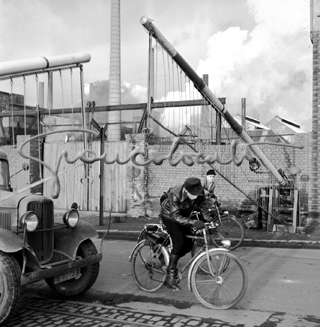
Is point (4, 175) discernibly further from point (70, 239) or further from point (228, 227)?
point (228, 227)

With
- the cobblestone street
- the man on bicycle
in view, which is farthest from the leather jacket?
Result: the cobblestone street

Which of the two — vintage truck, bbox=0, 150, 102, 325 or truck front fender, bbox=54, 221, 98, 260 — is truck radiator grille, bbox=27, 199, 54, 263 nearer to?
vintage truck, bbox=0, 150, 102, 325

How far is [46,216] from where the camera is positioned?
553 cm

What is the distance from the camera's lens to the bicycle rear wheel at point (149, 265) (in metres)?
5.92

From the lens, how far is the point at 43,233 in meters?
5.49

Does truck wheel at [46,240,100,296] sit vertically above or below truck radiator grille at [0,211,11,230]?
below

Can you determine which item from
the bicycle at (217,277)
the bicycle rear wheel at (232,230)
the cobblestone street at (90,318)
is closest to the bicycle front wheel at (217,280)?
the bicycle at (217,277)

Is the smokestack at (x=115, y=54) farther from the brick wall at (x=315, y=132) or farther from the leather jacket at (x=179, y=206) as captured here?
the leather jacket at (x=179, y=206)

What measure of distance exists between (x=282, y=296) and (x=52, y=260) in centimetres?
316

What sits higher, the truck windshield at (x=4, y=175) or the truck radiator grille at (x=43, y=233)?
the truck windshield at (x=4, y=175)

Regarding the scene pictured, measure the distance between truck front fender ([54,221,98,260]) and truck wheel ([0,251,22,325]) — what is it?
1064 millimetres

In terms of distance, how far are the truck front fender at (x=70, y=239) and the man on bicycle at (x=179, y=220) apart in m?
1.17

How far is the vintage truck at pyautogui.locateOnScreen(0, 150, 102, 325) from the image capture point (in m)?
4.73

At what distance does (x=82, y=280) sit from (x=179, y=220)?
1.67 m
